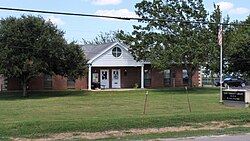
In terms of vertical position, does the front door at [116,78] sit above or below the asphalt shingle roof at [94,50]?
below

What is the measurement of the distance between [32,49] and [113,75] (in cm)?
1386

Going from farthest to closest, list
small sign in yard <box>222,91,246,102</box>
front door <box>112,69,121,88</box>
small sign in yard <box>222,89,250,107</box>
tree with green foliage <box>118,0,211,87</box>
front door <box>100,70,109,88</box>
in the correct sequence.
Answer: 1. front door <box>112,69,121,88</box>
2. front door <box>100,70,109,88</box>
3. tree with green foliage <box>118,0,211,87</box>
4. small sign in yard <box>222,91,246,102</box>
5. small sign in yard <box>222,89,250,107</box>

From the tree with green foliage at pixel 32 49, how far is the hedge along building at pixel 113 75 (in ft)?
19.7

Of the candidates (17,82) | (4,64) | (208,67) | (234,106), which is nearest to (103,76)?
(17,82)

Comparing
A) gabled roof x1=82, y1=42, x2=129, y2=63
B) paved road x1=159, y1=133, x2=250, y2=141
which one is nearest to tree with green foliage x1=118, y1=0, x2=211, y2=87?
gabled roof x1=82, y1=42, x2=129, y2=63

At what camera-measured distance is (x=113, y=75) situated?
41.5m

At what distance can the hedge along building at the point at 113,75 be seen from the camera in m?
38.1

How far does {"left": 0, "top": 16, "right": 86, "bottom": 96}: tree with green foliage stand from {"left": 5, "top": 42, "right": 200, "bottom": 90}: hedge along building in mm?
6004

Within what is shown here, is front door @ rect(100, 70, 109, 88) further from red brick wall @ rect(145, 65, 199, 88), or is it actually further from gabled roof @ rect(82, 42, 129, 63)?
red brick wall @ rect(145, 65, 199, 88)

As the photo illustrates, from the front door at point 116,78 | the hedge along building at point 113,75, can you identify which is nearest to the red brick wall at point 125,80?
the hedge along building at point 113,75

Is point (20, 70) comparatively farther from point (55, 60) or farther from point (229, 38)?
point (229, 38)

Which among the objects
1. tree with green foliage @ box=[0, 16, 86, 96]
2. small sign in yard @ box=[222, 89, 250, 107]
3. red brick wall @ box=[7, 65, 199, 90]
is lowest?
small sign in yard @ box=[222, 89, 250, 107]

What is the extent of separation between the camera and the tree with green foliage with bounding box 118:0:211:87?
113 ft

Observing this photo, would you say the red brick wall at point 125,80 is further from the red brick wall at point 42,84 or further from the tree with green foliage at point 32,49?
the tree with green foliage at point 32,49
